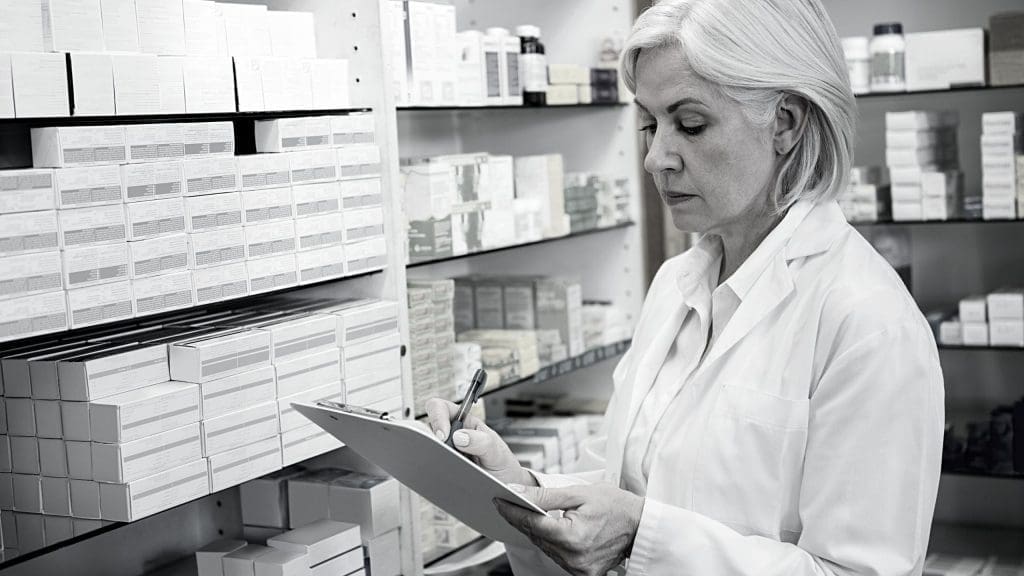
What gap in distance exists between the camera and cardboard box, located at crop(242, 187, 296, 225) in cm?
222

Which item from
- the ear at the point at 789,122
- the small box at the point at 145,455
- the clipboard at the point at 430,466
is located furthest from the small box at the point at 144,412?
the ear at the point at 789,122

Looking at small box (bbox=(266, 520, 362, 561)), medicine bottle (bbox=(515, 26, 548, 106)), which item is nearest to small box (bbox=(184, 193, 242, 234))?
small box (bbox=(266, 520, 362, 561))

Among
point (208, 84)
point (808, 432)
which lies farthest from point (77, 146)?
point (808, 432)

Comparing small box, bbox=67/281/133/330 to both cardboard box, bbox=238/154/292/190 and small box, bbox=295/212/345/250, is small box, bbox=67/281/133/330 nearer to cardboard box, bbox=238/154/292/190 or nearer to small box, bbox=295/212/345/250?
cardboard box, bbox=238/154/292/190

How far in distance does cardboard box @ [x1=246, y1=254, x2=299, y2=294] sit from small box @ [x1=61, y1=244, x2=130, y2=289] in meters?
0.32

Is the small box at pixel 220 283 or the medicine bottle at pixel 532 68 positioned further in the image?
the medicine bottle at pixel 532 68

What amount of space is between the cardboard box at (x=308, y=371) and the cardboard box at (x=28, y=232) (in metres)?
0.56

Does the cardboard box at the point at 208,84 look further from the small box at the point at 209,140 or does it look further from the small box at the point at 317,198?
the small box at the point at 317,198

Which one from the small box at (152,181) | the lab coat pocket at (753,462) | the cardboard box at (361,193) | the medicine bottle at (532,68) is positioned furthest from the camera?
the medicine bottle at (532,68)

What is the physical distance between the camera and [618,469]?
197cm

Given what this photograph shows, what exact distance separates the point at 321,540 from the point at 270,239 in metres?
0.65

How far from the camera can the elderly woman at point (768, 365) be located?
1.62m

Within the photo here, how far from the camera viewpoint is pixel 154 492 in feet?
6.49

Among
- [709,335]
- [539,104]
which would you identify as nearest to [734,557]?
[709,335]
